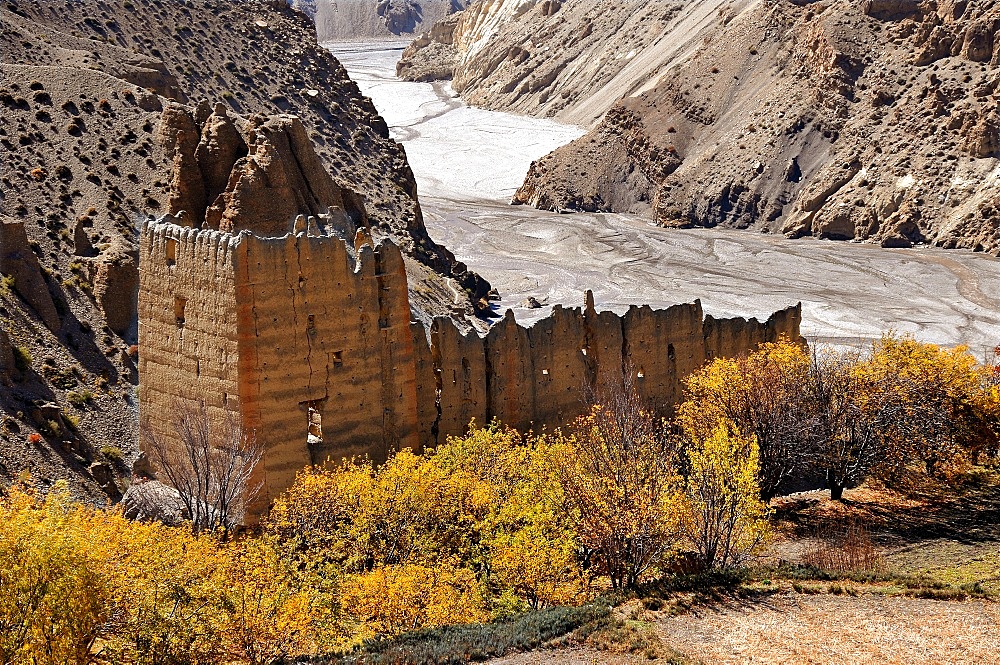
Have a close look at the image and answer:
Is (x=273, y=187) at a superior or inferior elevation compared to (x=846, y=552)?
superior

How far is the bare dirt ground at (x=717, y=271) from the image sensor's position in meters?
82.2

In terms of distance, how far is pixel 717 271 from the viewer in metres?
98.5

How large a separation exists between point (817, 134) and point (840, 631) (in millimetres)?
90792

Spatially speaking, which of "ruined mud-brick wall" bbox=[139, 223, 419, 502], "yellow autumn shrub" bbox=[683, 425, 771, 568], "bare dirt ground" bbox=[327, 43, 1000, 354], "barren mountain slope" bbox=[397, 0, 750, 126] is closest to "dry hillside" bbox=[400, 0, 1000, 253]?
"bare dirt ground" bbox=[327, 43, 1000, 354]

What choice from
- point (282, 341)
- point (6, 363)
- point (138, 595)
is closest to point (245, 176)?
point (6, 363)

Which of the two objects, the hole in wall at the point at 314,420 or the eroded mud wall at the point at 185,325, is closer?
the eroded mud wall at the point at 185,325

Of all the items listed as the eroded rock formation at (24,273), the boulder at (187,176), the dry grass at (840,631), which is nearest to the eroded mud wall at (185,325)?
the eroded rock formation at (24,273)

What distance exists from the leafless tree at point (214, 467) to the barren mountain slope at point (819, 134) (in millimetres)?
73979

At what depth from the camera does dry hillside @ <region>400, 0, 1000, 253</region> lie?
98938mm

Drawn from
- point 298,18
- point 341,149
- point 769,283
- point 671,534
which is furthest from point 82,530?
point 298,18

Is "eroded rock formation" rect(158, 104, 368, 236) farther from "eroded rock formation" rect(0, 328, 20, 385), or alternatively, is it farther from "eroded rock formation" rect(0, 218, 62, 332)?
"eroded rock formation" rect(0, 328, 20, 385)

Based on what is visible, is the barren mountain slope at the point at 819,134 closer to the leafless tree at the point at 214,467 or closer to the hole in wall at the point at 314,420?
the hole in wall at the point at 314,420

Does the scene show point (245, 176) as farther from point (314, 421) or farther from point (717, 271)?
point (717, 271)

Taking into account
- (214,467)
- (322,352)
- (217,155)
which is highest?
(217,155)
